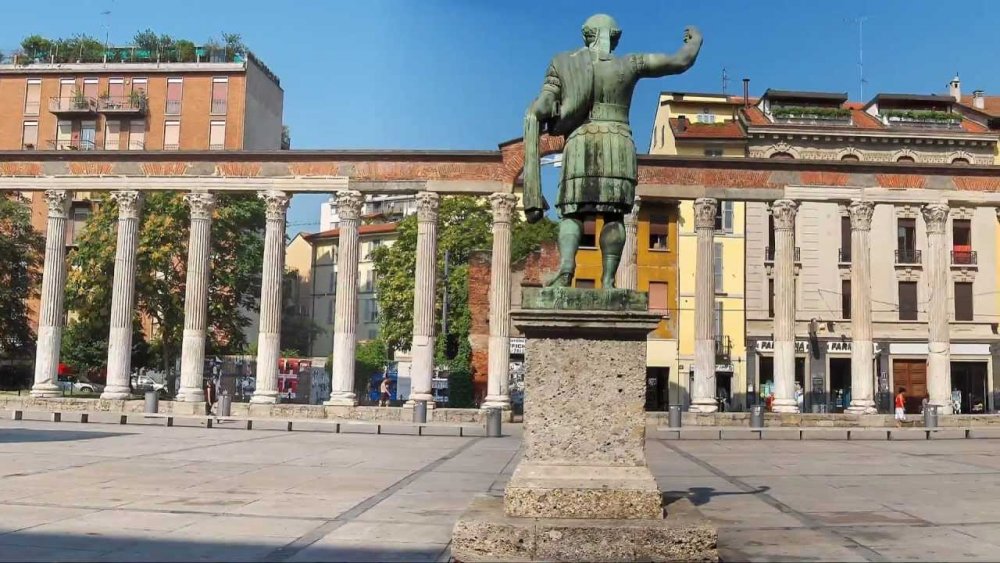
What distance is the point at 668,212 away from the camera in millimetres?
46312

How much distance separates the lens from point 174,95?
2467 inches

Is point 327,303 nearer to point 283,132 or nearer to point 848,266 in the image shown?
point 283,132

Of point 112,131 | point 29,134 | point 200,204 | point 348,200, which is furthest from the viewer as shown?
point 29,134

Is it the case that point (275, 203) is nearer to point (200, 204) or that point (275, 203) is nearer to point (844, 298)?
point (200, 204)

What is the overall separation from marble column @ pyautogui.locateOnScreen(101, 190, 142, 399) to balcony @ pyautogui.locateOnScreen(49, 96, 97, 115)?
33139 millimetres

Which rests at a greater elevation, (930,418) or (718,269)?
(718,269)

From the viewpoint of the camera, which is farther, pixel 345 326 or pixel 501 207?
pixel 501 207

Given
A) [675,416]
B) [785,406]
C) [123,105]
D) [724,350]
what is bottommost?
[675,416]

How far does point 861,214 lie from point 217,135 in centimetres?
4546

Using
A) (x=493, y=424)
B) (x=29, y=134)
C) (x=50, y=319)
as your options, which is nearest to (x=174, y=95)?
(x=29, y=134)

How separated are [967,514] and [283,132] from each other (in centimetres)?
7173

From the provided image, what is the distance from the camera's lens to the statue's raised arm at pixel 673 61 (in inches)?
331

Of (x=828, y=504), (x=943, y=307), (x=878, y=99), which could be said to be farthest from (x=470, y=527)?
(x=878, y=99)

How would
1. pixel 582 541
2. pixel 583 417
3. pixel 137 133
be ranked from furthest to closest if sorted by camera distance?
pixel 137 133
pixel 583 417
pixel 582 541
